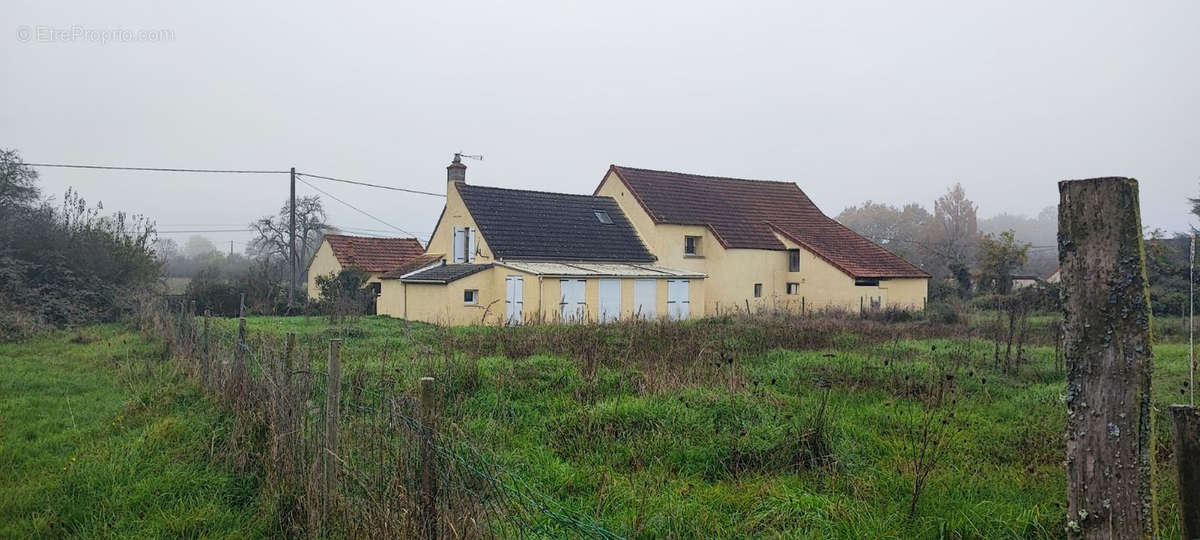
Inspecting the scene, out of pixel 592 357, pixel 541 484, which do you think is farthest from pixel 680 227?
pixel 541 484

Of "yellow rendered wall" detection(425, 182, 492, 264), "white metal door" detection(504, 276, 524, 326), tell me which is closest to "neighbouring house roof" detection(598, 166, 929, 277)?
"yellow rendered wall" detection(425, 182, 492, 264)

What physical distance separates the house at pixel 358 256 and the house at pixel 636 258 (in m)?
4.12

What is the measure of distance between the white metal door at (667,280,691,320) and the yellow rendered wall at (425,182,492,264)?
664cm

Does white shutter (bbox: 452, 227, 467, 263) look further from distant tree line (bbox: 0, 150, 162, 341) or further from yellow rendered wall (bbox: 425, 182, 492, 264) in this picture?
distant tree line (bbox: 0, 150, 162, 341)

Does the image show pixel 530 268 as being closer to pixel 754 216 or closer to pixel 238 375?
pixel 754 216

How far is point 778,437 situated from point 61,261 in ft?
79.8

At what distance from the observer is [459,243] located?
27219 millimetres

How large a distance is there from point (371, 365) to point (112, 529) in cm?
501

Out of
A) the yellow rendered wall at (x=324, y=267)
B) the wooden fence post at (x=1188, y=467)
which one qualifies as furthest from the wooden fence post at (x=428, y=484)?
the yellow rendered wall at (x=324, y=267)

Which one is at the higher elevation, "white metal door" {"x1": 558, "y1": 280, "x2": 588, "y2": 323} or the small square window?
the small square window

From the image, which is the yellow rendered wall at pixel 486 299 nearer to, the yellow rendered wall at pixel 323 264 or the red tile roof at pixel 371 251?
the red tile roof at pixel 371 251

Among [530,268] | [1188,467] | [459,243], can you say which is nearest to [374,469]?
[1188,467]

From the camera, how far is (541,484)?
18.9 ft

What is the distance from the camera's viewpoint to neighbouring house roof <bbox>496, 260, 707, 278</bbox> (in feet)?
75.5
